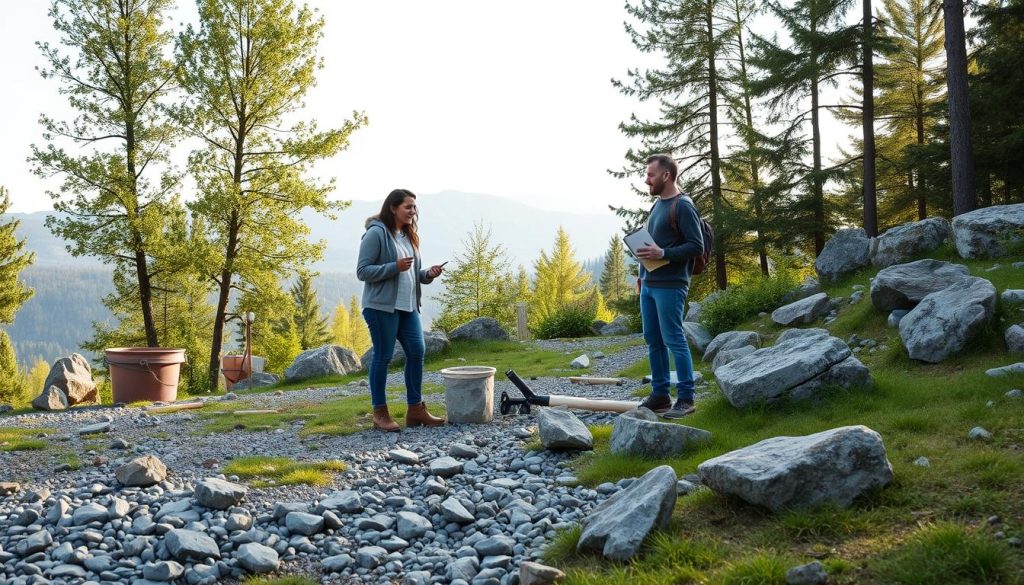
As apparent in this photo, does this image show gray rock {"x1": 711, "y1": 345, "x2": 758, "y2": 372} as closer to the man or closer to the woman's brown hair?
the man

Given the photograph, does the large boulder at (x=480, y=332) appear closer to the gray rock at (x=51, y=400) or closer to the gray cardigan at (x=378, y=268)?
the gray rock at (x=51, y=400)

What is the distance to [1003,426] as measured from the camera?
193 inches

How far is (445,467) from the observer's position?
5.95 metres

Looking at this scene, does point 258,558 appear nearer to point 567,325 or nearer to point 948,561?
point 948,561

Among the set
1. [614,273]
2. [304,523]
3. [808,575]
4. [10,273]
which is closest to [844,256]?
[808,575]

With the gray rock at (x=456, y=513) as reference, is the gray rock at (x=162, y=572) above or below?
below

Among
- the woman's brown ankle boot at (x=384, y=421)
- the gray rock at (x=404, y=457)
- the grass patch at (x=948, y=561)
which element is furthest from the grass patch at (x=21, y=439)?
the grass patch at (x=948, y=561)

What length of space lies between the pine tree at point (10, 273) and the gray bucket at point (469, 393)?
30376 millimetres

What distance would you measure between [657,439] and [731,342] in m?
5.34

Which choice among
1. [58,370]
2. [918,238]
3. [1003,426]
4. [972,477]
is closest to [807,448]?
[972,477]

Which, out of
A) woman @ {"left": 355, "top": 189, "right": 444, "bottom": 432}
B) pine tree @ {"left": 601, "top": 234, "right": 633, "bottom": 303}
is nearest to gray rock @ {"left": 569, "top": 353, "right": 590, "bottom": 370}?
woman @ {"left": 355, "top": 189, "right": 444, "bottom": 432}

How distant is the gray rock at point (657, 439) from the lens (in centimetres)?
554

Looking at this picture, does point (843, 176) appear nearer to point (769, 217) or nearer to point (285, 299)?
point (769, 217)

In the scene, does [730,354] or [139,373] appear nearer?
[730,354]
